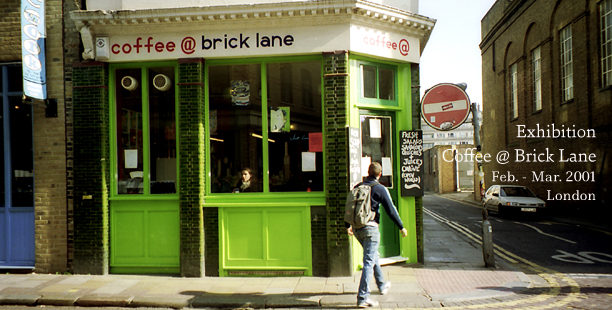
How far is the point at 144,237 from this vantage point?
28.3ft

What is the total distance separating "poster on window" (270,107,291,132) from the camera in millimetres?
8680

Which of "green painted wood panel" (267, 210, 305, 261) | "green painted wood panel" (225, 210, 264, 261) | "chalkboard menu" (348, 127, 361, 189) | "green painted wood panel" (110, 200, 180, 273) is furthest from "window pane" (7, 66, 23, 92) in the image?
"chalkboard menu" (348, 127, 361, 189)

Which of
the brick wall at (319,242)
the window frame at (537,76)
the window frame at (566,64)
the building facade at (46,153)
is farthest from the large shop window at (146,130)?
the window frame at (537,76)

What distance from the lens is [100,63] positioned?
8.69 m

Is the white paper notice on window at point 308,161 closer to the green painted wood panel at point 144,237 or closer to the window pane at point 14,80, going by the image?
the green painted wood panel at point 144,237

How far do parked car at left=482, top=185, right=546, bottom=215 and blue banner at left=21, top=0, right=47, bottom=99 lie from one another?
16687 millimetres

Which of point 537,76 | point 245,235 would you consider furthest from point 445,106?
point 537,76

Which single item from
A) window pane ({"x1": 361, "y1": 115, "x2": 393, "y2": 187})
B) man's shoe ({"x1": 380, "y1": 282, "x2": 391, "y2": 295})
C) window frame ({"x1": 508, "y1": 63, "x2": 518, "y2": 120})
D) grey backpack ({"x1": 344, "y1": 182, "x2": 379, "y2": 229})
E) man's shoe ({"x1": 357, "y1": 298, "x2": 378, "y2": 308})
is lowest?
man's shoe ({"x1": 357, "y1": 298, "x2": 378, "y2": 308})

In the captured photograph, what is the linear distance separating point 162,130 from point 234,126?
1.45m

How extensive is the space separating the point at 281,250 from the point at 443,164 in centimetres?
5084

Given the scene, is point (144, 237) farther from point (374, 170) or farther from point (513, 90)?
point (513, 90)

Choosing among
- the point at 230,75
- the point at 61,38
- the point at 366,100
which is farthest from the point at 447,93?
the point at 61,38

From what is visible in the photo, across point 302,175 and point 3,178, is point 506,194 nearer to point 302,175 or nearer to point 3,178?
point 302,175

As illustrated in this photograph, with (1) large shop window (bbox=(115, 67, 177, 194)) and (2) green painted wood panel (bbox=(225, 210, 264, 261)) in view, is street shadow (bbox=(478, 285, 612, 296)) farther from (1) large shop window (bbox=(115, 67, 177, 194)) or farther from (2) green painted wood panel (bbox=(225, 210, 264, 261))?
(1) large shop window (bbox=(115, 67, 177, 194))
